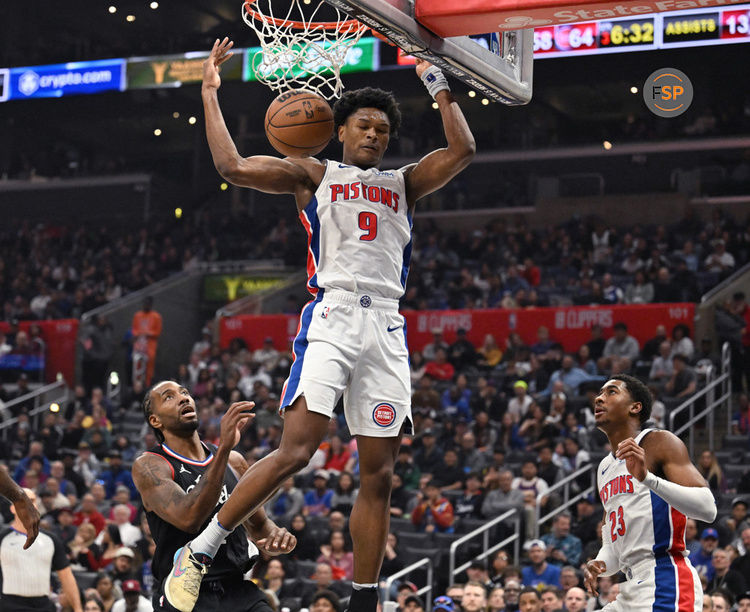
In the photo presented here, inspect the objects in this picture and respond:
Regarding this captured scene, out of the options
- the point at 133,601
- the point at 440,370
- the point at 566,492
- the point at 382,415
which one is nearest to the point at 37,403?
the point at 440,370

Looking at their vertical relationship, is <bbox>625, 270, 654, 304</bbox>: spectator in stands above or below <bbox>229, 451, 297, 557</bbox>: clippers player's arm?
above

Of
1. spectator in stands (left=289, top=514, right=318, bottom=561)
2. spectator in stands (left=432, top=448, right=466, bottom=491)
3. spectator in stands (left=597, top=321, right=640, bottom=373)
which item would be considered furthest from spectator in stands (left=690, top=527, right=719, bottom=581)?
spectator in stands (left=597, top=321, right=640, bottom=373)

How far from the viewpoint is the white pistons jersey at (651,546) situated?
5438mm

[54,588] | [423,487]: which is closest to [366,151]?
[423,487]

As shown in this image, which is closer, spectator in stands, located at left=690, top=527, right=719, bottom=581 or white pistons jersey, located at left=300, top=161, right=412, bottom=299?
white pistons jersey, located at left=300, top=161, right=412, bottom=299

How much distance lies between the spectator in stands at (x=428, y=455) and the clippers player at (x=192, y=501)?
28.8 ft

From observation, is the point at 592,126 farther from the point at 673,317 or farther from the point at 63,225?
the point at 63,225

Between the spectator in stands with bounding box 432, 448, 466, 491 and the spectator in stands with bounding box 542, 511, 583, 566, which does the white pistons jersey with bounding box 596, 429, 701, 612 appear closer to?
the spectator in stands with bounding box 542, 511, 583, 566

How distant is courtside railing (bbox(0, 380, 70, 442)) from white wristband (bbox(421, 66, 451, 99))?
14796mm

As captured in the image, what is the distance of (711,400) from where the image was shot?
14.5 meters

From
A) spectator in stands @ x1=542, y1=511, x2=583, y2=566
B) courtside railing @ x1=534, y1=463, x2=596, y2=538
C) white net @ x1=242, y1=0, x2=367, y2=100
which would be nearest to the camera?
white net @ x1=242, y1=0, x2=367, y2=100

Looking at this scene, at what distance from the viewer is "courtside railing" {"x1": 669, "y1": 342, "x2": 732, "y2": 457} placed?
45.6 feet

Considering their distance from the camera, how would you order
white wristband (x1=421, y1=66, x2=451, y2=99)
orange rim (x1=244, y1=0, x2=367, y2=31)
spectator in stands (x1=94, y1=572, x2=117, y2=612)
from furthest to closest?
spectator in stands (x1=94, y1=572, x2=117, y2=612), orange rim (x1=244, y1=0, x2=367, y2=31), white wristband (x1=421, y1=66, x2=451, y2=99)

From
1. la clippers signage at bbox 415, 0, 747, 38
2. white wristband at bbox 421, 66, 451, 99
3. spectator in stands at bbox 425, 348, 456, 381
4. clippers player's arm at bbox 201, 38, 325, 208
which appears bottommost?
spectator in stands at bbox 425, 348, 456, 381
